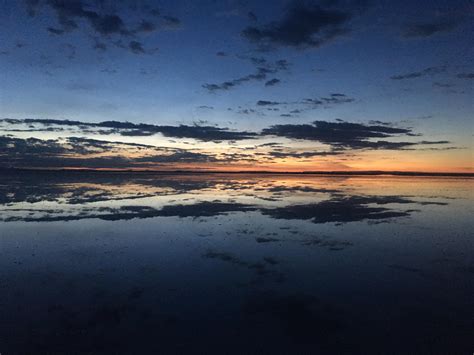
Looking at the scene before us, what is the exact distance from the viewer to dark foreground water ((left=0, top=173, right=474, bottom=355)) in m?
6.77

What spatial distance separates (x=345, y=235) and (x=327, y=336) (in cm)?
941

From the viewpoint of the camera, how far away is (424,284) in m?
9.83

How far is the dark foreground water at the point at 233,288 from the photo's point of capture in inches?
266

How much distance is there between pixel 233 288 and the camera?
9.38m

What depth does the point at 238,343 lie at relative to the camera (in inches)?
262

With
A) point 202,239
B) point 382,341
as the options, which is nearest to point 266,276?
point 382,341

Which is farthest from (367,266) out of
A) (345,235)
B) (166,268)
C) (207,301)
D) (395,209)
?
(395,209)

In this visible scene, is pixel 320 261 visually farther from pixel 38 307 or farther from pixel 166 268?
pixel 38 307

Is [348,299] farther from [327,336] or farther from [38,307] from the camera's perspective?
[38,307]

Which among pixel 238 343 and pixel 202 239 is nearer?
pixel 238 343

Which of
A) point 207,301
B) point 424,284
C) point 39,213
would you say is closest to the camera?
point 207,301

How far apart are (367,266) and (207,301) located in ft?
18.7

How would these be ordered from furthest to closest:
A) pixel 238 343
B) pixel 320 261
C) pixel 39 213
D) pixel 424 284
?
1. pixel 39 213
2. pixel 320 261
3. pixel 424 284
4. pixel 238 343

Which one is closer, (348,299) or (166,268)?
(348,299)
